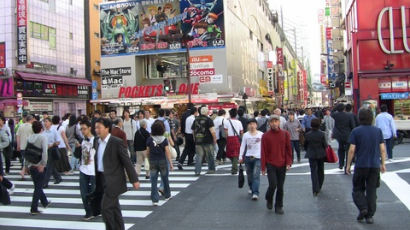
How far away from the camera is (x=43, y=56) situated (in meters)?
31.8

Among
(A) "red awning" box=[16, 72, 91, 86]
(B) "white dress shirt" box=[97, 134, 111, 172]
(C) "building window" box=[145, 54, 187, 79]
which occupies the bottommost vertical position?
(B) "white dress shirt" box=[97, 134, 111, 172]

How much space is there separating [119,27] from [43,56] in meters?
7.03

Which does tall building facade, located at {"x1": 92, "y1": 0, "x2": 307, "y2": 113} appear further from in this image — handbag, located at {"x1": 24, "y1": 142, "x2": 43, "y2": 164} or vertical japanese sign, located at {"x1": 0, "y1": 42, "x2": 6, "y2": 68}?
handbag, located at {"x1": 24, "y1": 142, "x2": 43, "y2": 164}

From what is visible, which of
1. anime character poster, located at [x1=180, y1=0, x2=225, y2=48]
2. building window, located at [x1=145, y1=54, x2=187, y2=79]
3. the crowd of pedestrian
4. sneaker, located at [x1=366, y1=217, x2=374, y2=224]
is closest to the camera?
the crowd of pedestrian

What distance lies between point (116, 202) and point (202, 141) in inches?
241

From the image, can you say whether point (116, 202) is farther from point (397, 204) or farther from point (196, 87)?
point (196, 87)

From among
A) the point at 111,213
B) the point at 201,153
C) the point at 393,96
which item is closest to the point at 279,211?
the point at 111,213

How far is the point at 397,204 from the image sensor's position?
291 inches

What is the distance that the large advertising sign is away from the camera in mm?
32188

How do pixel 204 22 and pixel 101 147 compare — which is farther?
pixel 204 22

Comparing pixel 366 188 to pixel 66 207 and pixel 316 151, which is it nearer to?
pixel 316 151

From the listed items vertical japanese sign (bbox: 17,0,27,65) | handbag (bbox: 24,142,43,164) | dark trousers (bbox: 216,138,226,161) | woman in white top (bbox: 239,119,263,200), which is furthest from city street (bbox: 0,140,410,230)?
vertical japanese sign (bbox: 17,0,27,65)

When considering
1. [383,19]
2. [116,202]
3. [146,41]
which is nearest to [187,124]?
[116,202]

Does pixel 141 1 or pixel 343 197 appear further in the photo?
pixel 141 1
